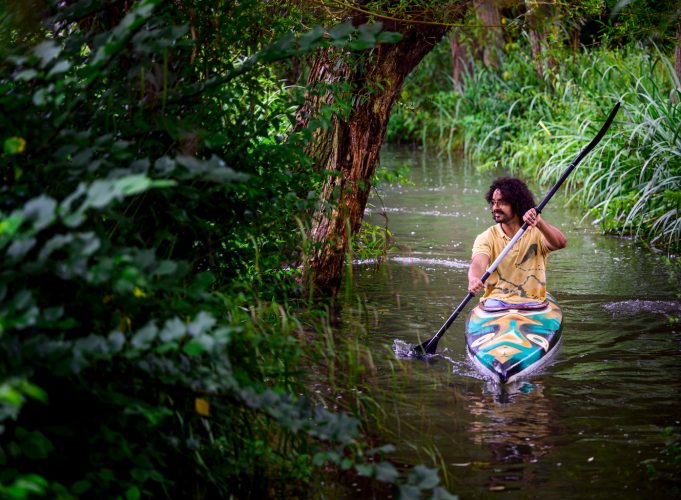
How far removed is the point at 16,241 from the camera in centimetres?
202

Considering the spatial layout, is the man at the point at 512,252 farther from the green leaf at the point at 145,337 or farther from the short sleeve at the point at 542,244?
the green leaf at the point at 145,337

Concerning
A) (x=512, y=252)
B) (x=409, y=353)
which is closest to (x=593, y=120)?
(x=512, y=252)

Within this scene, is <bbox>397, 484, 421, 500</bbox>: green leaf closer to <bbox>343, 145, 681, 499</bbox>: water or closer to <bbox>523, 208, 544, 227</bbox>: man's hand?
<bbox>343, 145, 681, 499</bbox>: water

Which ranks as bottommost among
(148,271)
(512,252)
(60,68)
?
(512,252)

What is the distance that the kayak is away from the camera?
5016 millimetres

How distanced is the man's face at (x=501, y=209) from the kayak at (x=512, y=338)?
23.2 inches

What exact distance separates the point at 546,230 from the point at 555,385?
42.4 inches

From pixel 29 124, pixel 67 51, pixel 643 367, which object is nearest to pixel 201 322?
pixel 29 124

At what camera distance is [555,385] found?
16.3 feet

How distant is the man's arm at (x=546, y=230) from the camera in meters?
5.51

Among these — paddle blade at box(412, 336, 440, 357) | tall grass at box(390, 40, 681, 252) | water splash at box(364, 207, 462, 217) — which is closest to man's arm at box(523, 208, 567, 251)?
paddle blade at box(412, 336, 440, 357)

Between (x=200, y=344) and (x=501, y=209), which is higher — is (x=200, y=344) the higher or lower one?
the higher one

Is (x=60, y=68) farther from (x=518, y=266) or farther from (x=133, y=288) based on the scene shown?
(x=518, y=266)

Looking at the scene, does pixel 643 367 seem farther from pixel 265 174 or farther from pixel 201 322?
pixel 201 322
